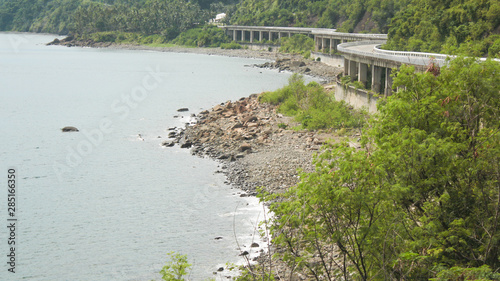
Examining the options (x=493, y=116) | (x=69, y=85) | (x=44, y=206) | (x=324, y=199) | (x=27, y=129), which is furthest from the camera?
(x=69, y=85)

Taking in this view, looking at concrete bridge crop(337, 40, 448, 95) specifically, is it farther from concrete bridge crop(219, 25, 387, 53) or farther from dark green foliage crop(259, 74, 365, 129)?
concrete bridge crop(219, 25, 387, 53)

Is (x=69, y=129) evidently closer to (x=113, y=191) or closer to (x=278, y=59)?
(x=113, y=191)

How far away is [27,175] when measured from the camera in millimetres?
43000

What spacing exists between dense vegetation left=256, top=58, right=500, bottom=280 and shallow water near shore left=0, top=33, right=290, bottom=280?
8.75 metres

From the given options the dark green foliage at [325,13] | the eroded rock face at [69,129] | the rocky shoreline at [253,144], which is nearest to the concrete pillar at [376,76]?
the rocky shoreline at [253,144]

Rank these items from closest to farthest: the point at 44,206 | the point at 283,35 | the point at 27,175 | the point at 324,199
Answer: the point at 324,199 < the point at 44,206 < the point at 27,175 < the point at 283,35

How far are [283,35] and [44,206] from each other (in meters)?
126

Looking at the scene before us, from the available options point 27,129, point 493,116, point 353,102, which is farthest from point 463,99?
point 27,129

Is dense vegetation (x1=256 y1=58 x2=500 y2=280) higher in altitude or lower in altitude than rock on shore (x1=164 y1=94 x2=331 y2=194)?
higher

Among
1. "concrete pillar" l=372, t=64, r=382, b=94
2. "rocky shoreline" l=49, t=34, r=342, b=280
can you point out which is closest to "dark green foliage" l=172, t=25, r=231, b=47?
"rocky shoreline" l=49, t=34, r=342, b=280

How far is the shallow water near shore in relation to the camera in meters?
27.6

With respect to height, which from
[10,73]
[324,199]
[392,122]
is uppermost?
[392,122]

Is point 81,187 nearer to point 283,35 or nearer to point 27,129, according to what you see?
point 27,129

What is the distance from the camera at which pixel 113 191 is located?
3878 centimetres
